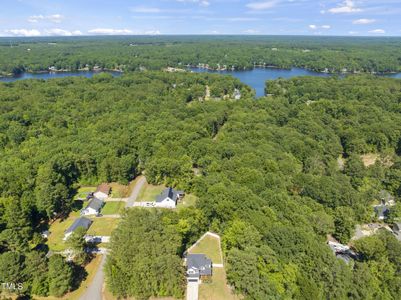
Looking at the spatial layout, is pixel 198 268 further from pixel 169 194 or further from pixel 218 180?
pixel 169 194

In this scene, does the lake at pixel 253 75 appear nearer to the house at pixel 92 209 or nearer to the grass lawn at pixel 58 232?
the house at pixel 92 209

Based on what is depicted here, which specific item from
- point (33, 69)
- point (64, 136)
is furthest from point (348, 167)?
point (33, 69)

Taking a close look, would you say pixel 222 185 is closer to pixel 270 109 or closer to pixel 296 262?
pixel 296 262

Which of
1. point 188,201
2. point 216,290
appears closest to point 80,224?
point 188,201

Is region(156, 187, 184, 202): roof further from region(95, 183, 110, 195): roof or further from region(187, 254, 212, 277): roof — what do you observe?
region(187, 254, 212, 277): roof

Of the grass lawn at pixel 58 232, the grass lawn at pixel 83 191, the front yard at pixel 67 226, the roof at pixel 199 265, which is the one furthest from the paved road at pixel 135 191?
the roof at pixel 199 265

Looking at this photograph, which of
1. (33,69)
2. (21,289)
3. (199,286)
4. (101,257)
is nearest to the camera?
(21,289)

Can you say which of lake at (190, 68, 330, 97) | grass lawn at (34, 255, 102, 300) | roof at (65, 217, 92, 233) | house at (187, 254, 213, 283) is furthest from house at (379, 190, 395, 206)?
lake at (190, 68, 330, 97)

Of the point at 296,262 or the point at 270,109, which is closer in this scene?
the point at 296,262
